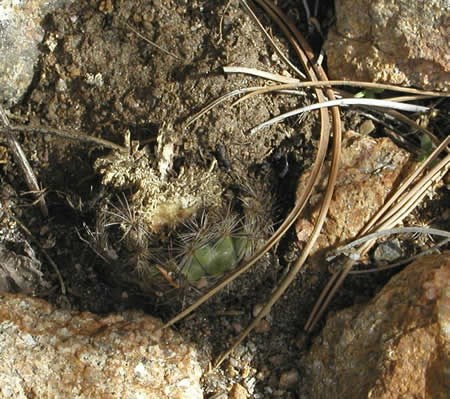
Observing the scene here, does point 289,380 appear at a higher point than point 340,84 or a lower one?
lower

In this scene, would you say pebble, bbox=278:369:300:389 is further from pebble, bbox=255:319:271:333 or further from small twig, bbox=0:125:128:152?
small twig, bbox=0:125:128:152

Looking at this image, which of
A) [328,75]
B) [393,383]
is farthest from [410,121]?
[393,383]

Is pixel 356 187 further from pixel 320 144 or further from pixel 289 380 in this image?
pixel 289 380

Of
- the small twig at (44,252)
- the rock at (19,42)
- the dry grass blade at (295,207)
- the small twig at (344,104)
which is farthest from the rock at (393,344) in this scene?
the rock at (19,42)

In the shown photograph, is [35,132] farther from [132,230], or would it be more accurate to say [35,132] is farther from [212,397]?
[212,397]

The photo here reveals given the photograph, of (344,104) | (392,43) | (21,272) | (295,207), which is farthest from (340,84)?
(21,272)

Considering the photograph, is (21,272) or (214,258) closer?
(214,258)
